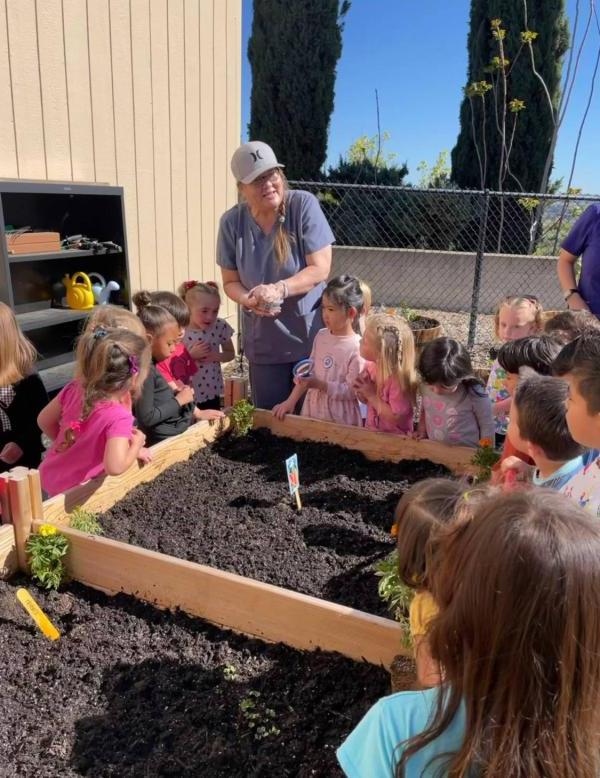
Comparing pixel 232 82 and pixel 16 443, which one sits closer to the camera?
pixel 16 443

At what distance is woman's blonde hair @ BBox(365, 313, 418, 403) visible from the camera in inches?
119

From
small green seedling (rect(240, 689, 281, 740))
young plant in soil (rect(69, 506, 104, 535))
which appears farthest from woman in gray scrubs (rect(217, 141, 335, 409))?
small green seedling (rect(240, 689, 281, 740))

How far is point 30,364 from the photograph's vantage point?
2.87 meters

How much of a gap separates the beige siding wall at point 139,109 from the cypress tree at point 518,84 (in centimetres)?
671

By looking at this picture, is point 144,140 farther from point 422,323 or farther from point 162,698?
point 162,698

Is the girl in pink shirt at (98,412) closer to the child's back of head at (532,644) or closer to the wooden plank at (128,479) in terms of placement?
the wooden plank at (128,479)

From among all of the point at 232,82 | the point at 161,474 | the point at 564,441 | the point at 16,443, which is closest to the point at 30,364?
the point at 16,443

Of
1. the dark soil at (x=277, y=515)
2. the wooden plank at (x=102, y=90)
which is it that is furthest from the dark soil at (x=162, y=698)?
the wooden plank at (x=102, y=90)

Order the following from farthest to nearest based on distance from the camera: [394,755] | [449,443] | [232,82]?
[232,82]
[449,443]
[394,755]

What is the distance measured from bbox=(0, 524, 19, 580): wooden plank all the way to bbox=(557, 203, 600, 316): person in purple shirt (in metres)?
3.25

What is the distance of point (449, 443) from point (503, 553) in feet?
7.31

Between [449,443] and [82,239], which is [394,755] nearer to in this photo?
[449,443]

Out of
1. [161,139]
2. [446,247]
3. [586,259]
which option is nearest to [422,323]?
[586,259]

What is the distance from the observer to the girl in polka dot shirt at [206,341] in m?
3.86
